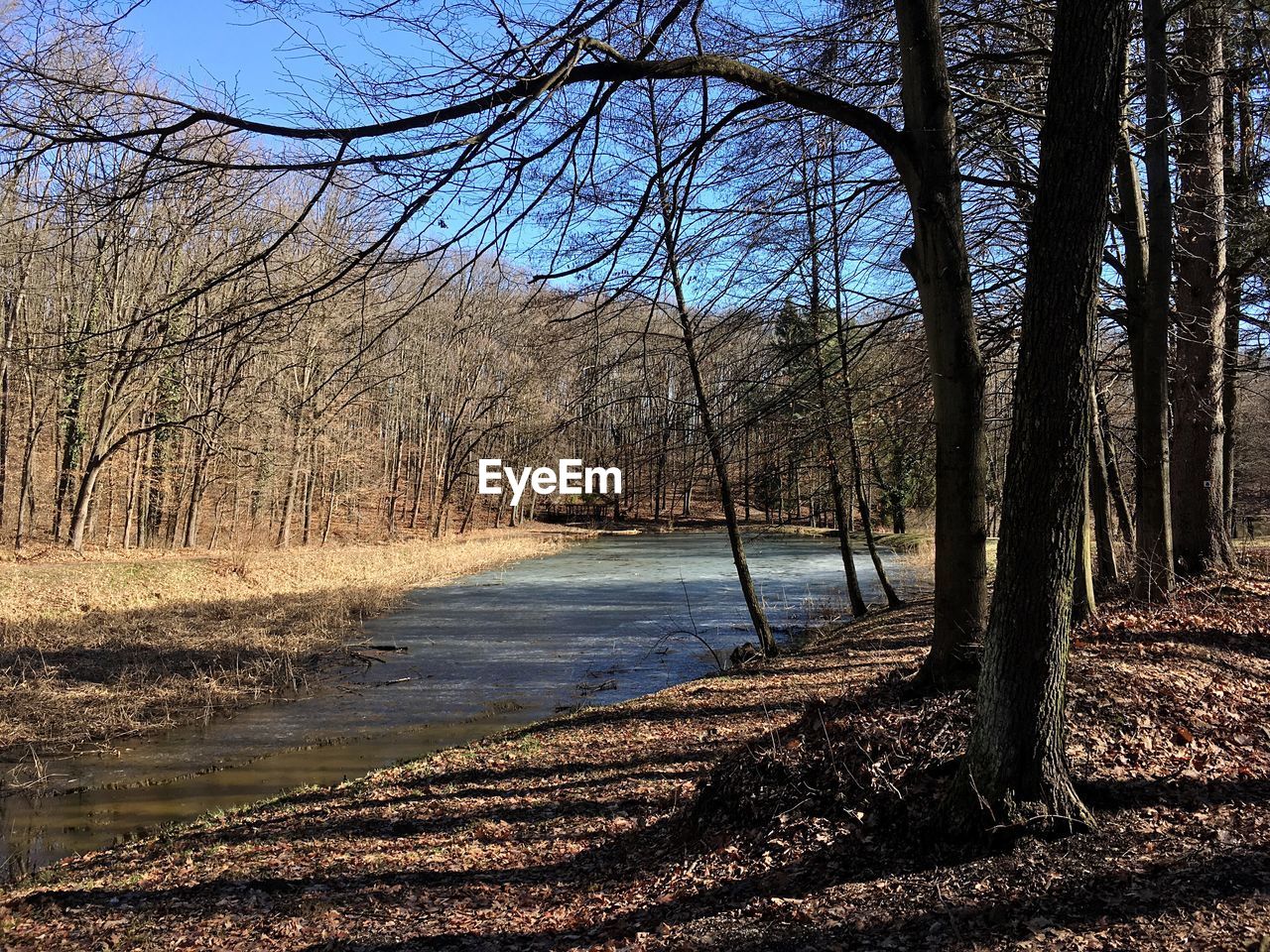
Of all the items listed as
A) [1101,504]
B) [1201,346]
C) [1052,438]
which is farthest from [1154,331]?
[1052,438]

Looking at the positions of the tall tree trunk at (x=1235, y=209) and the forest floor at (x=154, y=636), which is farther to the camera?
the forest floor at (x=154, y=636)

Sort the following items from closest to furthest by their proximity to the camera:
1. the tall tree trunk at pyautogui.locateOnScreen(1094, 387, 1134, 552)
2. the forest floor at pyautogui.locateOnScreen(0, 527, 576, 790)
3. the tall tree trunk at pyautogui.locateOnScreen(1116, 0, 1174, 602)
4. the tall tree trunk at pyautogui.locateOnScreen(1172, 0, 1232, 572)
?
the tall tree trunk at pyautogui.locateOnScreen(1116, 0, 1174, 602) < the tall tree trunk at pyautogui.locateOnScreen(1094, 387, 1134, 552) < the tall tree trunk at pyautogui.locateOnScreen(1172, 0, 1232, 572) < the forest floor at pyautogui.locateOnScreen(0, 527, 576, 790)

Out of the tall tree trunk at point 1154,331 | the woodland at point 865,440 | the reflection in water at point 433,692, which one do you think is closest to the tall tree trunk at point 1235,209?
the woodland at point 865,440

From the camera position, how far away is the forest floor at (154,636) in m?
11.0

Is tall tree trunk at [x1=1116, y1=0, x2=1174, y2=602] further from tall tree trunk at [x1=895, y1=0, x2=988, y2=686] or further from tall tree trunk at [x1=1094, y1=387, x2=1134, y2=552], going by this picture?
tall tree trunk at [x1=895, y1=0, x2=988, y2=686]

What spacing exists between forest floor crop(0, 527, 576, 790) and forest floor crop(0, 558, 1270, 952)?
5.25m

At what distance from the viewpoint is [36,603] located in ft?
52.3

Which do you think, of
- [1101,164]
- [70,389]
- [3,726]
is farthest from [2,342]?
[1101,164]

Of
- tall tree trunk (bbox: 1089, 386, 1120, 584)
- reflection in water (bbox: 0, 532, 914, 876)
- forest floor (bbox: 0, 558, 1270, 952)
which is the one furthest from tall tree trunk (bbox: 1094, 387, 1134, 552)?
reflection in water (bbox: 0, 532, 914, 876)

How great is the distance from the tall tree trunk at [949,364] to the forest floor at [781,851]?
488 mm

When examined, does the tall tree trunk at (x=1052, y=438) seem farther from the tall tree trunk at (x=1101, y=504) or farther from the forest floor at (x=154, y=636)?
the forest floor at (x=154, y=636)

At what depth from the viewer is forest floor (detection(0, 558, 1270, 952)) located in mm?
3250

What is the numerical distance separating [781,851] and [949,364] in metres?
2.95

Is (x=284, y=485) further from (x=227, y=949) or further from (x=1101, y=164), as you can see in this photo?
(x=1101, y=164)
